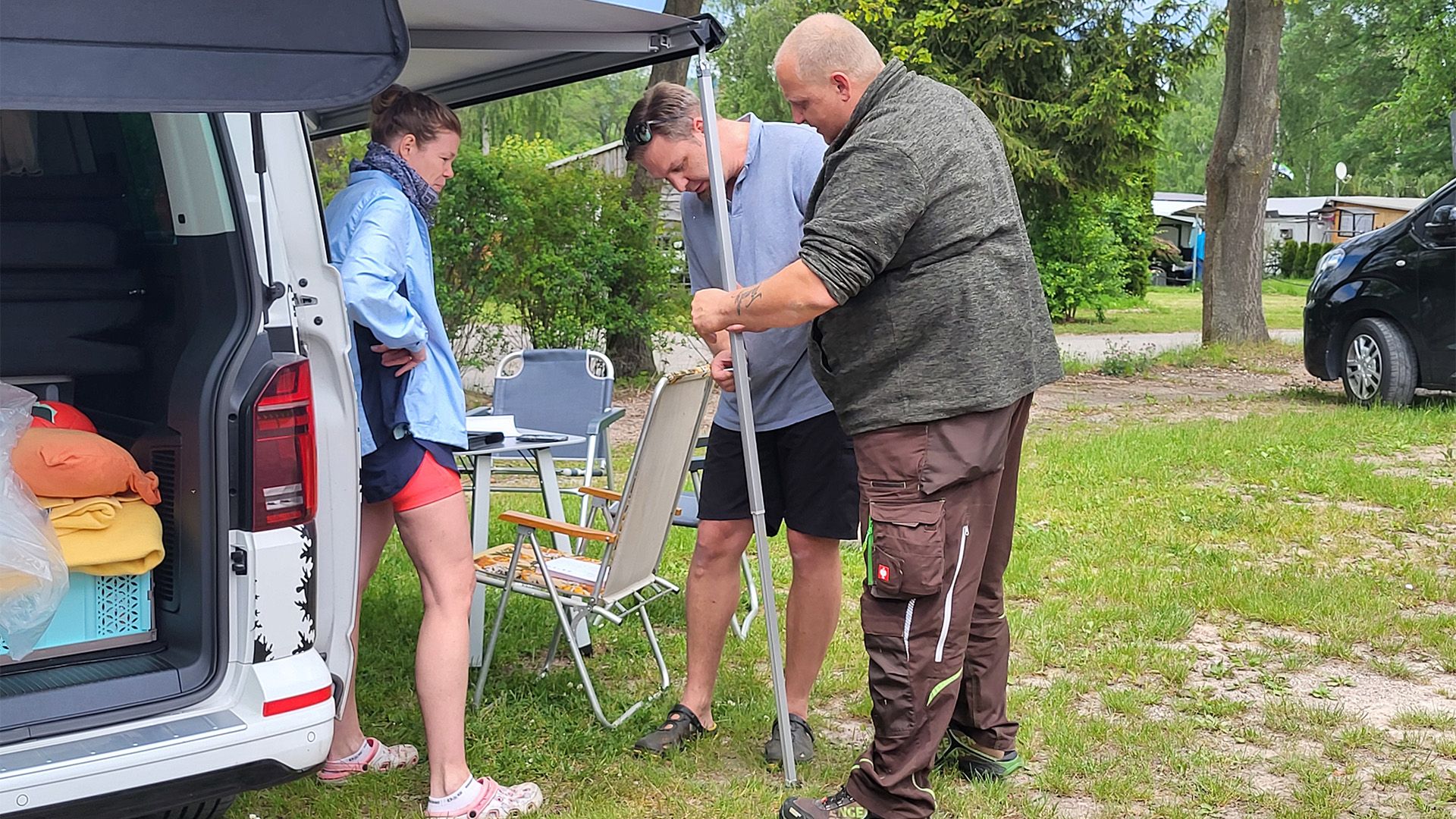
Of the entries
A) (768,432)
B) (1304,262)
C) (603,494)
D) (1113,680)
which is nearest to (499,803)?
(768,432)

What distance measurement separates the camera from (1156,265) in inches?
1500

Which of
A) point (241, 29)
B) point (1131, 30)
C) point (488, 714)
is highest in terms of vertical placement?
point (1131, 30)

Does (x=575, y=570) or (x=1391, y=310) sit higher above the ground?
(x=1391, y=310)

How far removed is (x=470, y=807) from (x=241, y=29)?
1980mm

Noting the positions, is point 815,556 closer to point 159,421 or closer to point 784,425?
point 784,425

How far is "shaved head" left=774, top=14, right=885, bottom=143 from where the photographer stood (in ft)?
10.3

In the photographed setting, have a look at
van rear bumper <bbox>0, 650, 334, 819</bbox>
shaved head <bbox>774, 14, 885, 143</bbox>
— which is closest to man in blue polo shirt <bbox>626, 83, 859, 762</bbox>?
shaved head <bbox>774, 14, 885, 143</bbox>

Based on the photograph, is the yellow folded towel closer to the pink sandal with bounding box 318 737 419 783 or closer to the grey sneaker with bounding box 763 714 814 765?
the pink sandal with bounding box 318 737 419 783

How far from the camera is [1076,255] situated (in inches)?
831

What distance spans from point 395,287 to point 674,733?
153cm

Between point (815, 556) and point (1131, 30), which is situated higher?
point (1131, 30)

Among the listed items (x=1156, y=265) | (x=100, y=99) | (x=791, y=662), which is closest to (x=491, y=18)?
(x=100, y=99)

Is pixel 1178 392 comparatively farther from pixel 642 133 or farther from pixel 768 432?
pixel 642 133

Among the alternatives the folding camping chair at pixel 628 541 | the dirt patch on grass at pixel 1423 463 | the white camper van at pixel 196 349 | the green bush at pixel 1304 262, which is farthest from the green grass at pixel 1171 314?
the white camper van at pixel 196 349
